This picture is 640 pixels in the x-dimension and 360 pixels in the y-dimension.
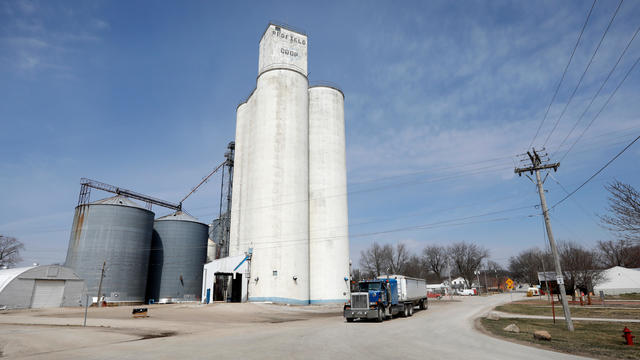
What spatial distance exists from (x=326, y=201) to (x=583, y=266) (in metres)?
44.1

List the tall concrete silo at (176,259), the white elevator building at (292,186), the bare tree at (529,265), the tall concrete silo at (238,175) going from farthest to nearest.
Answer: the bare tree at (529,265)
the tall concrete silo at (176,259)
the tall concrete silo at (238,175)
the white elevator building at (292,186)

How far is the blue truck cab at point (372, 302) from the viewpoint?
24297 millimetres

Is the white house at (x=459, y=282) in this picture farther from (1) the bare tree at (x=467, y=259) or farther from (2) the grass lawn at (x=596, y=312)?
(2) the grass lawn at (x=596, y=312)

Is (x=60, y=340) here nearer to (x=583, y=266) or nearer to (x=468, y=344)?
(x=468, y=344)

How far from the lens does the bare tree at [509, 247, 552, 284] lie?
11288 cm

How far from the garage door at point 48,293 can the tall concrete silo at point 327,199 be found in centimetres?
3244

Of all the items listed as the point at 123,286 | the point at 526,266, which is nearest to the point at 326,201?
the point at 123,286

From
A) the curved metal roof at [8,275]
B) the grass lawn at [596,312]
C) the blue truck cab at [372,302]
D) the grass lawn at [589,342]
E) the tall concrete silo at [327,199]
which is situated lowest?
the grass lawn at [596,312]

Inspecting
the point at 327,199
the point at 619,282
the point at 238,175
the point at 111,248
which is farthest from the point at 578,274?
the point at 111,248

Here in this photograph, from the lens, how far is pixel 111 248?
50625 millimetres

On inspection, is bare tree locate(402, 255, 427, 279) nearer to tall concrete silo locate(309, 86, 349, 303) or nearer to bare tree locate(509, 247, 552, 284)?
bare tree locate(509, 247, 552, 284)

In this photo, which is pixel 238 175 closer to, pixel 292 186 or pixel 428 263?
pixel 292 186

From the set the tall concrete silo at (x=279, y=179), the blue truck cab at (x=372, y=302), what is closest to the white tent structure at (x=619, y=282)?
the tall concrete silo at (x=279, y=179)

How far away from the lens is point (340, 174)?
5050cm
